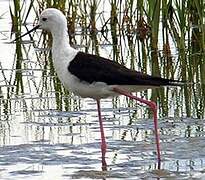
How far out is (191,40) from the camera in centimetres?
1059

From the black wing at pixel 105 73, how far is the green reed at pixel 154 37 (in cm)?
120

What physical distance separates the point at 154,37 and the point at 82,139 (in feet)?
11.3

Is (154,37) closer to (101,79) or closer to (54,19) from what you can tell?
(54,19)

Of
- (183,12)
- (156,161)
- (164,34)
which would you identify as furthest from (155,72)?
(156,161)

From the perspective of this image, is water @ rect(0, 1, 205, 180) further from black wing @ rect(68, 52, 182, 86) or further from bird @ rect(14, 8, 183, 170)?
black wing @ rect(68, 52, 182, 86)

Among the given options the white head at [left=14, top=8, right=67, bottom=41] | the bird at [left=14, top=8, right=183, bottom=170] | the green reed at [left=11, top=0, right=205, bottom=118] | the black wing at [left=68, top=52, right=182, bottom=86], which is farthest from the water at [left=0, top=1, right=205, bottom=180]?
the white head at [left=14, top=8, right=67, bottom=41]

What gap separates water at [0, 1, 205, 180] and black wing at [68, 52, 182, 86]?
479 mm

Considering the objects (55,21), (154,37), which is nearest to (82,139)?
(55,21)

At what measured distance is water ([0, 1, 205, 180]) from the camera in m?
5.79

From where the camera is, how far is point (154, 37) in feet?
32.2

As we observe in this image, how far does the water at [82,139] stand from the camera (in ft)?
19.0

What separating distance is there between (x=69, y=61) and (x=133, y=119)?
3.03 ft

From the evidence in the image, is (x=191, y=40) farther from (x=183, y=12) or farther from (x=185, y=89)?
(x=185, y=89)

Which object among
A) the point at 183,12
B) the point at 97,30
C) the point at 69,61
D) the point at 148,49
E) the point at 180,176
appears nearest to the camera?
the point at 180,176
